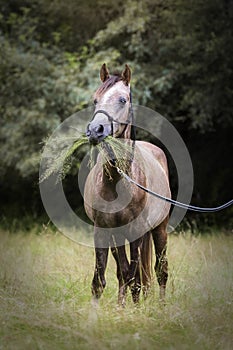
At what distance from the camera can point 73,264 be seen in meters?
7.06

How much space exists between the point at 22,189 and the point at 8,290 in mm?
8870

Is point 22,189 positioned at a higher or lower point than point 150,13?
lower

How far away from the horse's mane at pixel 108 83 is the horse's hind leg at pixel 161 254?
5.79 feet

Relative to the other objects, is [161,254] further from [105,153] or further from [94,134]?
[94,134]

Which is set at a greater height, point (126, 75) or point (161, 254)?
point (126, 75)

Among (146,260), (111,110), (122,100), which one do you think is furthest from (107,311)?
(122,100)

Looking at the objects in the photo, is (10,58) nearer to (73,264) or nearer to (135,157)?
(73,264)

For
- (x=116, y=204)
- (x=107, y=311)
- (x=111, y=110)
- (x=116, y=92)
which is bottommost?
(x=107, y=311)

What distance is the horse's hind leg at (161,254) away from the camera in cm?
595

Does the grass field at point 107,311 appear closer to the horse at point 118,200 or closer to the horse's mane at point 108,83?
the horse at point 118,200

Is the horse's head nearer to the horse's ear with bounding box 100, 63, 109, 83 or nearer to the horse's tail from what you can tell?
the horse's ear with bounding box 100, 63, 109, 83

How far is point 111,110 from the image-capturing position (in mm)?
4930

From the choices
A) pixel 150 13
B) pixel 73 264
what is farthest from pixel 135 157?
pixel 150 13

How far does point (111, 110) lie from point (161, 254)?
1.92 m
